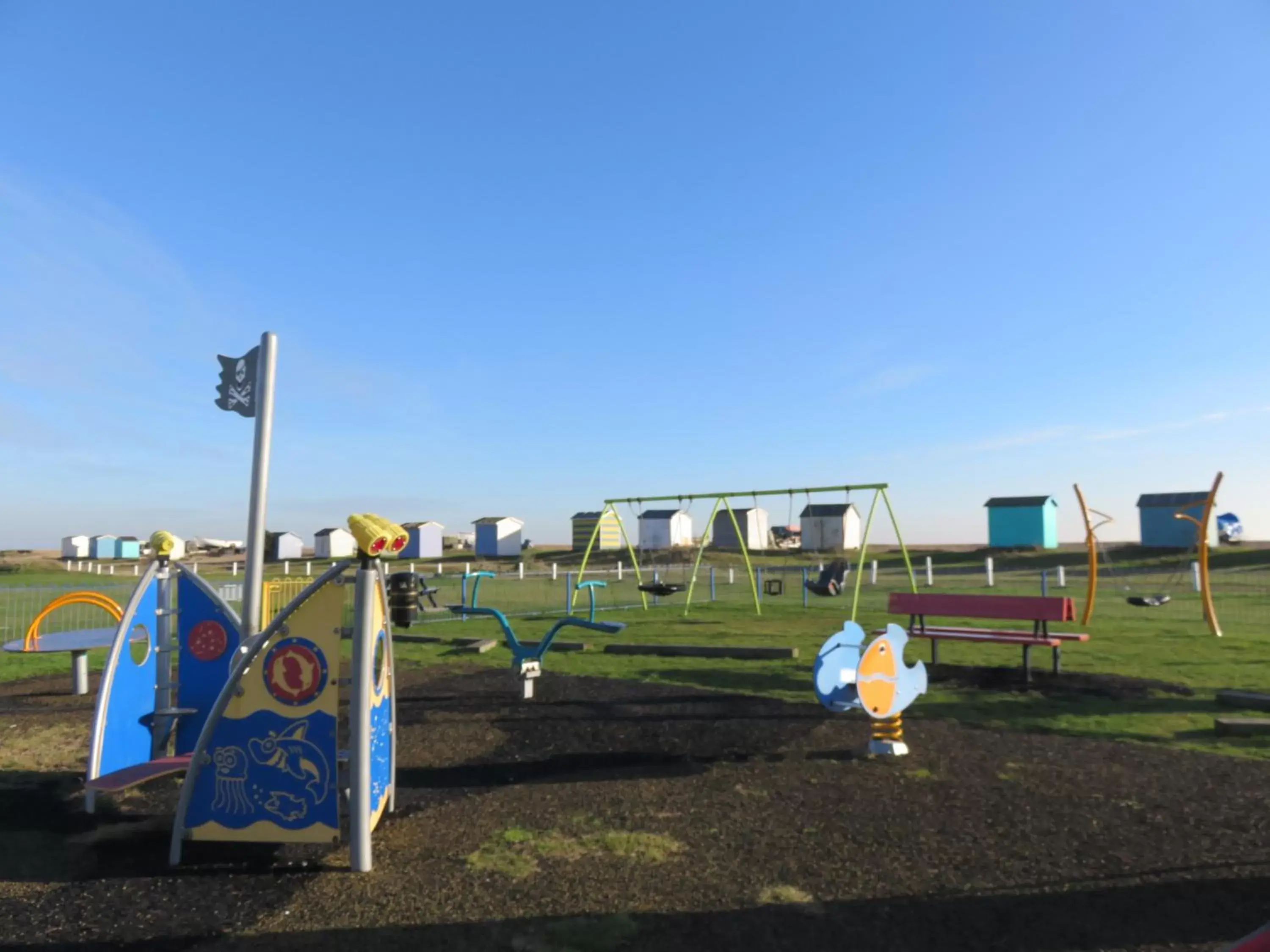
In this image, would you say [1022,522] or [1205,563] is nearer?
[1205,563]

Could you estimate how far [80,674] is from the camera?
1029 cm

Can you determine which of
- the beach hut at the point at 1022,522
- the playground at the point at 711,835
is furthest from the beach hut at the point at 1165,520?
the playground at the point at 711,835

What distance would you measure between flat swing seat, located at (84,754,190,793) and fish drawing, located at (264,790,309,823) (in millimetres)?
842

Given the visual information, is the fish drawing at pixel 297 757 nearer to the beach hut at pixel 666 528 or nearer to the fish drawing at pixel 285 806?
the fish drawing at pixel 285 806

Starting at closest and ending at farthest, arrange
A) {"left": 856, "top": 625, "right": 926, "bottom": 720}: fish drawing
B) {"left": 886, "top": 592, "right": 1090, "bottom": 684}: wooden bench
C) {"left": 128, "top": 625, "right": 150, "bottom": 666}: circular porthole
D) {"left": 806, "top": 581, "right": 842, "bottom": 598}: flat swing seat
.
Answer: {"left": 128, "top": 625, "right": 150, "bottom": 666}: circular porthole < {"left": 856, "top": 625, "right": 926, "bottom": 720}: fish drawing < {"left": 886, "top": 592, "right": 1090, "bottom": 684}: wooden bench < {"left": 806, "top": 581, "right": 842, "bottom": 598}: flat swing seat

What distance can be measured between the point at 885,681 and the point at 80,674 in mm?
9241

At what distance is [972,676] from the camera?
1079 cm

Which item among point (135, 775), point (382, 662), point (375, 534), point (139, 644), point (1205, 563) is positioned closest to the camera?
point (375, 534)

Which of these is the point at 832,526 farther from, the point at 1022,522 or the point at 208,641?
the point at 208,641

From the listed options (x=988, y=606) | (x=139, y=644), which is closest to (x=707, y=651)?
(x=988, y=606)

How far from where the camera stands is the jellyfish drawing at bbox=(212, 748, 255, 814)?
4.88 m

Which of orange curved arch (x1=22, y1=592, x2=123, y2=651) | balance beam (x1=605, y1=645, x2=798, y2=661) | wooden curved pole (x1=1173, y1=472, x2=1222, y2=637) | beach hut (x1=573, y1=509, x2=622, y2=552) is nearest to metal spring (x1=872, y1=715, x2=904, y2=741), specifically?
balance beam (x1=605, y1=645, x2=798, y2=661)

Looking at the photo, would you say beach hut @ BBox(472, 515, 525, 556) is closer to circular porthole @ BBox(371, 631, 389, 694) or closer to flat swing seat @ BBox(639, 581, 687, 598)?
flat swing seat @ BBox(639, 581, 687, 598)

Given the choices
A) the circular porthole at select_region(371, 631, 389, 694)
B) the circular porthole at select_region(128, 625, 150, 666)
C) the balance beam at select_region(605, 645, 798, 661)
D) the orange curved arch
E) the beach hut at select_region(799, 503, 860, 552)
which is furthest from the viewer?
the beach hut at select_region(799, 503, 860, 552)
